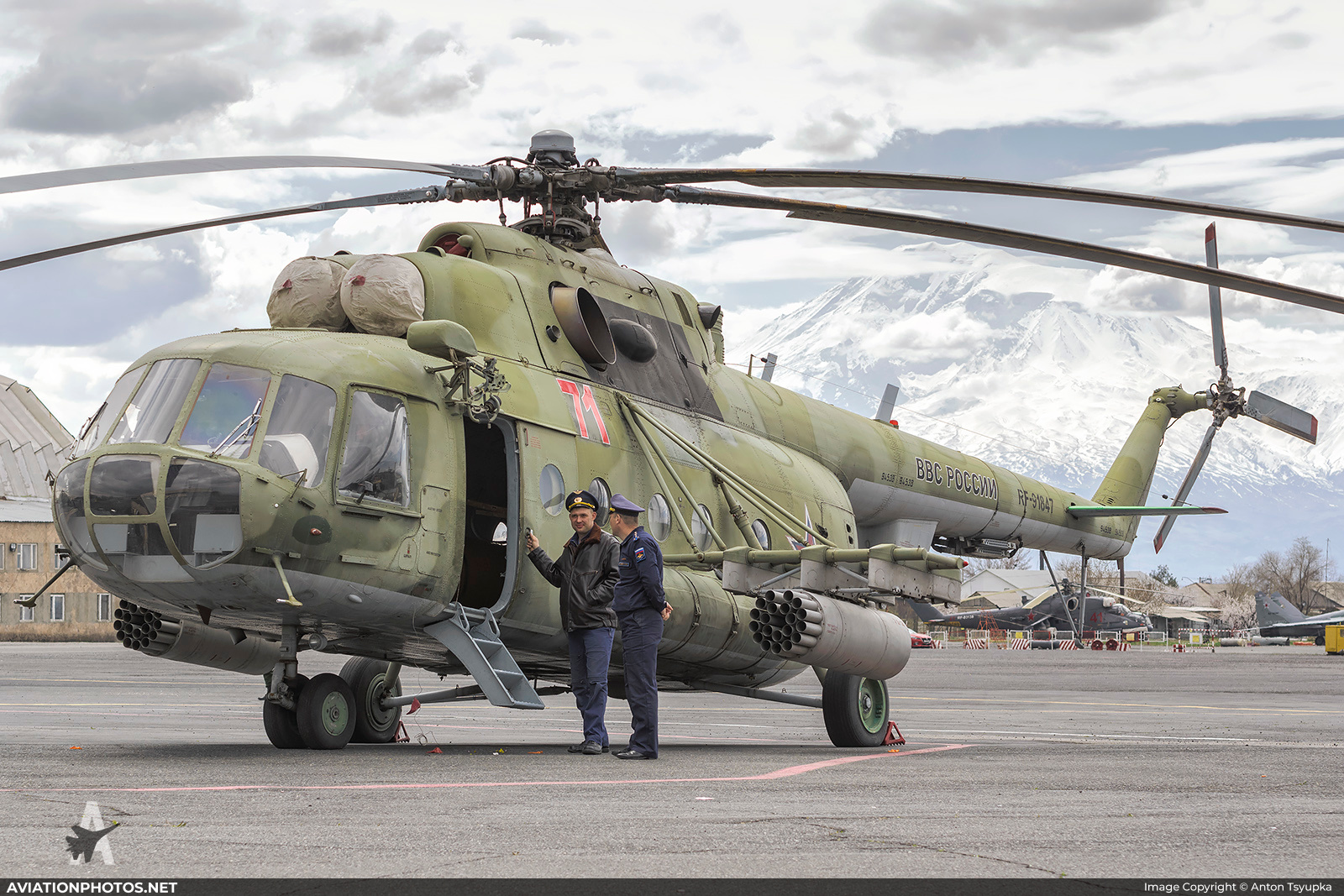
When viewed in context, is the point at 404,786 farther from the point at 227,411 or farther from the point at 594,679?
the point at 227,411

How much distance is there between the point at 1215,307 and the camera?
24953 mm

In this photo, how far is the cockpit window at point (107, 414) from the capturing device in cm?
1012

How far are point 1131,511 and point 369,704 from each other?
15.8m

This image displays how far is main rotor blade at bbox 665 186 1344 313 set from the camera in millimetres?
11539

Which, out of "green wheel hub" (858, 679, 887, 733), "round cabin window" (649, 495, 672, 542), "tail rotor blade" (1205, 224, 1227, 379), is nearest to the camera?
"green wheel hub" (858, 679, 887, 733)

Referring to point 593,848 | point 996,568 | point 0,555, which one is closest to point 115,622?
point 593,848

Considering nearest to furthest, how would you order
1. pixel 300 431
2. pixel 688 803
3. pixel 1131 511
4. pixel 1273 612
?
pixel 688 803, pixel 300 431, pixel 1131 511, pixel 1273 612

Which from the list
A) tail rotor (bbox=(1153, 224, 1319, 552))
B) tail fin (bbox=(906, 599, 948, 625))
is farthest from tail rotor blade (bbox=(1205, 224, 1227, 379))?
tail fin (bbox=(906, 599, 948, 625))

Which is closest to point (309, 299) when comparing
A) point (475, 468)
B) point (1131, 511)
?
point (475, 468)

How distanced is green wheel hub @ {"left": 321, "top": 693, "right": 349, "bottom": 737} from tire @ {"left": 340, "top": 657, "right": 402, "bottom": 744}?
5.35 feet

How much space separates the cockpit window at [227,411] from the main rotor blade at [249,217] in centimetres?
253

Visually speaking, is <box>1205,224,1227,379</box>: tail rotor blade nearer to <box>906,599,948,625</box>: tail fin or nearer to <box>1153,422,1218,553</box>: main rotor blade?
<box>1153,422,1218,553</box>: main rotor blade

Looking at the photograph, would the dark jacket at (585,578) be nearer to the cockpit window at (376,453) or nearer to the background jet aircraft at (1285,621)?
the cockpit window at (376,453)

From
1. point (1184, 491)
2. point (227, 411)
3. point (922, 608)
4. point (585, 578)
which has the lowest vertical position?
point (922, 608)
